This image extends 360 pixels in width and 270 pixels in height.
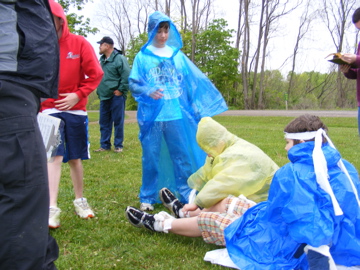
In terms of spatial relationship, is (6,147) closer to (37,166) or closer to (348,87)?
(37,166)

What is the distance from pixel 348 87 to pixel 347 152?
96.7ft

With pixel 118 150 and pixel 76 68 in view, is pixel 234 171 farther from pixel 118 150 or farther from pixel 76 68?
pixel 118 150

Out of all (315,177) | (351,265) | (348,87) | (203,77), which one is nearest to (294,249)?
(351,265)

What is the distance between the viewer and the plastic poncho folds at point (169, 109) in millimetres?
3617

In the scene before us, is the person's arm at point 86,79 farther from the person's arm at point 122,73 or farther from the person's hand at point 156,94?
the person's arm at point 122,73

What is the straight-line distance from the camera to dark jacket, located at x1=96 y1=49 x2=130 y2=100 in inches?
283

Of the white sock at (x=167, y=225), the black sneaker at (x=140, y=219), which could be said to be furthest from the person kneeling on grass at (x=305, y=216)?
the black sneaker at (x=140, y=219)

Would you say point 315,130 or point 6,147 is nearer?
point 6,147

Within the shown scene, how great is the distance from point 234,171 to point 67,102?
1369 mm

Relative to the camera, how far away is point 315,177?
201 cm

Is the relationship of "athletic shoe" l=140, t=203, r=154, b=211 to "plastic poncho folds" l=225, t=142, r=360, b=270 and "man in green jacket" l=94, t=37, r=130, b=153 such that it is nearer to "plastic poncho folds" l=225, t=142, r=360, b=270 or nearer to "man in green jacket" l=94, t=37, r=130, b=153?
"plastic poncho folds" l=225, t=142, r=360, b=270

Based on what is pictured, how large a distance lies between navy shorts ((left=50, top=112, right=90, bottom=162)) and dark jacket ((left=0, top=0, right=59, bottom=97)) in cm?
126

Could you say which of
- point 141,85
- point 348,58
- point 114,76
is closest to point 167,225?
point 141,85

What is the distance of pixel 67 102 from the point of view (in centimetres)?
296
